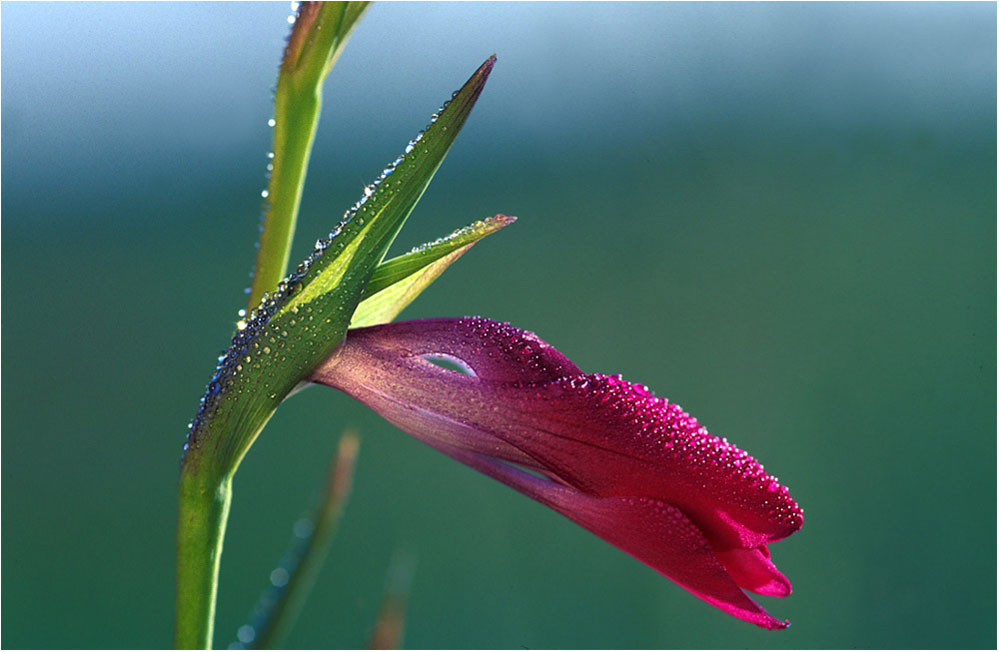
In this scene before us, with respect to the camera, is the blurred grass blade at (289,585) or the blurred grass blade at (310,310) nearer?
the blurred grass blade at (310,310)

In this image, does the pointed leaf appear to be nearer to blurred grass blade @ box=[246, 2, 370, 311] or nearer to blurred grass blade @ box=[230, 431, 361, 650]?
blurred grass blade @ box=[246, 2, 370, 311]

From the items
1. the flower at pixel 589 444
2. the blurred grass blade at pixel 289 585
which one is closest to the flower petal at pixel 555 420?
the flower at pixel 589 444

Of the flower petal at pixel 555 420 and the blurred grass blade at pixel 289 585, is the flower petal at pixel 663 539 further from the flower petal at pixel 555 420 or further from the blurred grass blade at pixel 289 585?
the blurred grass blade at pixel 289 585

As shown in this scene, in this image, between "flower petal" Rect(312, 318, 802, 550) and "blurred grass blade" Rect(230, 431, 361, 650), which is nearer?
"flower petal" Rect(312, 318, 802, 550)

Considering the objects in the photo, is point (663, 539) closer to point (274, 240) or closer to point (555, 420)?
point (555, 420)

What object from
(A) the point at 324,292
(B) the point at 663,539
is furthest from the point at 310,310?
(B) the point at 663,539

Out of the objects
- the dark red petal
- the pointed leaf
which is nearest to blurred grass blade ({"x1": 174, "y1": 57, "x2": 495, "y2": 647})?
the pointed leaf
